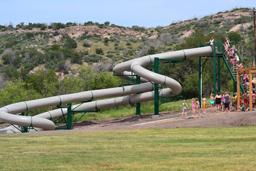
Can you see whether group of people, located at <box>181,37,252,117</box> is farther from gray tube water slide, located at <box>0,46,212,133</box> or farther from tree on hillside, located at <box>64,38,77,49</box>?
tree on hillside, located at <box>64,38,77,49</box>

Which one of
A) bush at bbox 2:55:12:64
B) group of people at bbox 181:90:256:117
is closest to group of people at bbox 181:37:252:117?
group of people at bbox 181:90:256:117

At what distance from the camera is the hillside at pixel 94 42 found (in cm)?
8319

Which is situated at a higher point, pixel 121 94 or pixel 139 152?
pixel 121 94

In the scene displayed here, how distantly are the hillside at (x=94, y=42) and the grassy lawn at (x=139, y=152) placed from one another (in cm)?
5123

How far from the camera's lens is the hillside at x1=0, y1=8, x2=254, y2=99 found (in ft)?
273

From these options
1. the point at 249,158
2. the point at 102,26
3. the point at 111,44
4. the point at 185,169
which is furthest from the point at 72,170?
the point at 102,26

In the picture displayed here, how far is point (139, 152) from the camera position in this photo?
572 inches

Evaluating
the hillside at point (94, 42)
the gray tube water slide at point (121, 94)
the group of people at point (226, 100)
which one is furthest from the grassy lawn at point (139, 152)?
the hillside at point (94, 42)

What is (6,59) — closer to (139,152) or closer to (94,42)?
(94,42)

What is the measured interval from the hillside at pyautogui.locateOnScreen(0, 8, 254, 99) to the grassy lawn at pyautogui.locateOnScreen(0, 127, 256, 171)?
5123 centimetres

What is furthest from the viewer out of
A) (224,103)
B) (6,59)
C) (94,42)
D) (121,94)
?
(94,42)

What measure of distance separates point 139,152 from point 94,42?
9073cm

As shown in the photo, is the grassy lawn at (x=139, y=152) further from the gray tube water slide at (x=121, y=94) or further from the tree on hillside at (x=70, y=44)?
the tree on hillside at (x=70, y=44)

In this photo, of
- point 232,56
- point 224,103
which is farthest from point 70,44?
point 224,103
